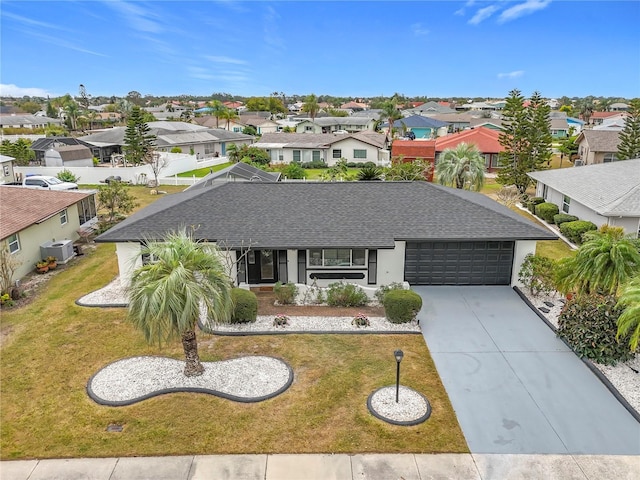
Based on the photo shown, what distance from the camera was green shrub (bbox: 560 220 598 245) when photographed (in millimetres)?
24750

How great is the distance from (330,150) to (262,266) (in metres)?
38.5

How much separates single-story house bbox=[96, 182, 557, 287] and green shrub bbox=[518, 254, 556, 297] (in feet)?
1.15

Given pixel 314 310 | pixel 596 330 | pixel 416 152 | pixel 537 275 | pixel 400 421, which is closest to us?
pixel 400 421

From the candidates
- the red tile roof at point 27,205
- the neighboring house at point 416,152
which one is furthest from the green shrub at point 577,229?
the red tile roof at point 27,205

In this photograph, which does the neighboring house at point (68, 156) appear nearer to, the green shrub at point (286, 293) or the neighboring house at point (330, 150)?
the neighboring house at point (330, 150)

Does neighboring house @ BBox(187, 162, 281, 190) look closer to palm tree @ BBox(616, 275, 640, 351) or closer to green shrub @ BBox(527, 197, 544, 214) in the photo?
green shrub @ BBox(527, 197, 544, 214)

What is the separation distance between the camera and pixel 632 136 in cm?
4091

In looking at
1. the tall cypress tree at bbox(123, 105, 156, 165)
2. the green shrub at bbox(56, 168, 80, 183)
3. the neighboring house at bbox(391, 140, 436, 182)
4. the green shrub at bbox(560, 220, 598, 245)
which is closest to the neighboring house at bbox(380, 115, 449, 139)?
the neighboring house at bbox(391, 140, 436, 182)

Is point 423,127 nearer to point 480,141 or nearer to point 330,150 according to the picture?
point 480,141

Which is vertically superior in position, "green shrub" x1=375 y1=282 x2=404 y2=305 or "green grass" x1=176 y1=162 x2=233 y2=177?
"green grass" x1=176 y1=162 x2=233 y2=177

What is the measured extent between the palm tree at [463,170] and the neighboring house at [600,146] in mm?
23540

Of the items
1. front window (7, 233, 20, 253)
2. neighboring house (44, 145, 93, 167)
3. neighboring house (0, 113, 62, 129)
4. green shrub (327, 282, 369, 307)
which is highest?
neighboring house (0, 113, 62, 129)

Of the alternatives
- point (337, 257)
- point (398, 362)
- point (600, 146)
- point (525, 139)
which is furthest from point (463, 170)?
point (600, 146)

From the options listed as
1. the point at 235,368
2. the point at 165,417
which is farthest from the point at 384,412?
the point at 165,417
